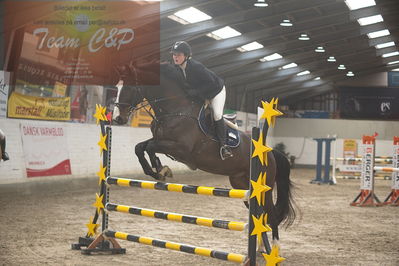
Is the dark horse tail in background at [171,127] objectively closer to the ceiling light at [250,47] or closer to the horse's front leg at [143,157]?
the horse's front leg at [143,157]

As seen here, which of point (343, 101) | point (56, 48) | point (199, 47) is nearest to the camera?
point (56, 48)

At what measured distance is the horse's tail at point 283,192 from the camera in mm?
5629

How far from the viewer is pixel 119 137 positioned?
48.4 ft

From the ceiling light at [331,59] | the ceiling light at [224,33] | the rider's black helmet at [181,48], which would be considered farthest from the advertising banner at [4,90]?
the ceiling light at [331,59]

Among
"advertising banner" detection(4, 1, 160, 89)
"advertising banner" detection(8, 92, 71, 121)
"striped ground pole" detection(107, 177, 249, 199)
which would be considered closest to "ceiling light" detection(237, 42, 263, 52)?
"advertising banner" detection(4, 1, 160, 89)

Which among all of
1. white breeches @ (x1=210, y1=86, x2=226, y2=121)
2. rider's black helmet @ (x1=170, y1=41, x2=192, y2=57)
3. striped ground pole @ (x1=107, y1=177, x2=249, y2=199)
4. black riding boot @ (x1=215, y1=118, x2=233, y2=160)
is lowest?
striped ground pole @ (x1=107, y1=177, x2=249, y2=199)

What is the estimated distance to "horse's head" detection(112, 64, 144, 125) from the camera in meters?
4.89

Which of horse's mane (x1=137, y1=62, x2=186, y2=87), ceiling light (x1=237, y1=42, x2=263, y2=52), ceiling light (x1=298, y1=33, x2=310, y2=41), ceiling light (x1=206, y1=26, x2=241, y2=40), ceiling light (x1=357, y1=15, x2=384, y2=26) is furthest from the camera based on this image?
ceiling light (x1=237, y1=42, x2=263, y2=52)

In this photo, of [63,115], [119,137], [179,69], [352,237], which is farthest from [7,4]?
[352,237]

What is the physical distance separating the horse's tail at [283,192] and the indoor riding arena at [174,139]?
0.01 metres

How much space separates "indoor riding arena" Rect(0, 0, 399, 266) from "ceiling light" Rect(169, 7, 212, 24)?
6 cm

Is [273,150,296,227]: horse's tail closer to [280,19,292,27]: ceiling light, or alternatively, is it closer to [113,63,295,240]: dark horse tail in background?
[113,63,295,240]: dark horse tail in background

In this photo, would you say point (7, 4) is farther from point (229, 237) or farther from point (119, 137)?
point (229, 237)

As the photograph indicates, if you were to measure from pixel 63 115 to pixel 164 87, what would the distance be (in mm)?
7646
